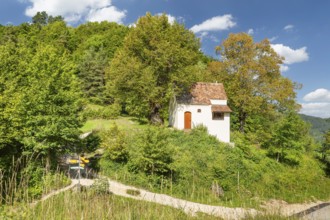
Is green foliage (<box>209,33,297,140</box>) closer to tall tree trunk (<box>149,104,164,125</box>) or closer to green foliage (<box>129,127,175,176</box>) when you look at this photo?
tall tree trunk (<box>149,104,164,125</box>)

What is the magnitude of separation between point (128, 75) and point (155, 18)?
25.4 ft

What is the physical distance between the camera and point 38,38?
60.7 m

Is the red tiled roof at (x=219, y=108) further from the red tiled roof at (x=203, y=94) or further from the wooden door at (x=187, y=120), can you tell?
the wooden door at (x=187, y=120)

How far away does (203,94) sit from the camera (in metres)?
31.5

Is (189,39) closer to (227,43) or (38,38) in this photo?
(227,43)

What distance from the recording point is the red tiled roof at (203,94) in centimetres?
3064

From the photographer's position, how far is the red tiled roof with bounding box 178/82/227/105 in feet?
101

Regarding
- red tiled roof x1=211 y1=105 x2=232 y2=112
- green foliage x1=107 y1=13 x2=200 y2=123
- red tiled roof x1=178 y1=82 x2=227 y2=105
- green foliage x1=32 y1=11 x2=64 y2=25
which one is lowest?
red tiled roof x1=211 y1=105 x2=232 y2=112

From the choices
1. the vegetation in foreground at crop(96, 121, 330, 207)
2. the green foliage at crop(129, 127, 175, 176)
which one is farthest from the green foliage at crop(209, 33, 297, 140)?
the green foliage at crop(129, 127, 175, 176)

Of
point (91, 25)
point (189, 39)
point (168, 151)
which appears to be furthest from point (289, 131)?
point (91, 25)

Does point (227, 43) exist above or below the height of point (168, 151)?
above

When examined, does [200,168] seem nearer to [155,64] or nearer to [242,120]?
[155,64]

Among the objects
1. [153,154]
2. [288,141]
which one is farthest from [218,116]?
[153,154]

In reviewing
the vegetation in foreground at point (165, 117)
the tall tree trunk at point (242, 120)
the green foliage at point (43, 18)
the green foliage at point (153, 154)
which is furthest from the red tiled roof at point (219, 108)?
the green foliage at point (43, 18)
